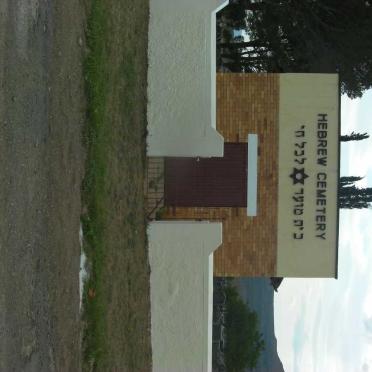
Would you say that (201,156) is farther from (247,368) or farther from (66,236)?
(247,368)

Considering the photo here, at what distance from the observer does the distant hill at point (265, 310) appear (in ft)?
288

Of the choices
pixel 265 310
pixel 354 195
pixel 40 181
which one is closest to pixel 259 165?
pixel 40 181

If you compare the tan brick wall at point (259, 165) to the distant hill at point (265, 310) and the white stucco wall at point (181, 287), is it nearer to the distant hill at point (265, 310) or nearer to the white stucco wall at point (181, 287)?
the white stucco wall at point (181, 287)

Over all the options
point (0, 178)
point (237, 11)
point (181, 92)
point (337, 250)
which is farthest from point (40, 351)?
point (237, 11)

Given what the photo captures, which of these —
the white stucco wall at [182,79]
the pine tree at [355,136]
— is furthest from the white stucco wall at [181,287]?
the pine tree at [355,136]

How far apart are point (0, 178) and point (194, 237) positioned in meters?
8.19

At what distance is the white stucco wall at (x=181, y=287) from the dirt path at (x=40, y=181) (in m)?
4.67

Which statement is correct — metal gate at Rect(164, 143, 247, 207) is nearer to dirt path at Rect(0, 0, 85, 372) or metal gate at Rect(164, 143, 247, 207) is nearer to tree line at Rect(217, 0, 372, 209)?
dirt path at Rect(0, 0, 85, 372)

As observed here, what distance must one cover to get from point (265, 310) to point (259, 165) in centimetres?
8279

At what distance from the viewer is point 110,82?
13.5 metres

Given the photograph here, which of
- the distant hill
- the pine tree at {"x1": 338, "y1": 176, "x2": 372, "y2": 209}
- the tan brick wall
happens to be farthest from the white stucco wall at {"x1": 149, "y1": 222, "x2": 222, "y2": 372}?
the distant hill

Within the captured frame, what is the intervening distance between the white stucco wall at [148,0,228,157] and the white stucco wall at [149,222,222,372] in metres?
1.82

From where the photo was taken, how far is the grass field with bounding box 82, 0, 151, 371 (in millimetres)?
12219

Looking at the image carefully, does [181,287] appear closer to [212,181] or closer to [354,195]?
[212,181]
